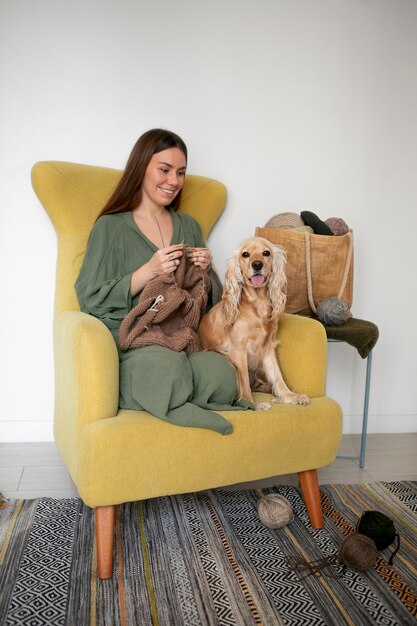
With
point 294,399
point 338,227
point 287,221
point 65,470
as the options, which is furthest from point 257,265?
point 65,470

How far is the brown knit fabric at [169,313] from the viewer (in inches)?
75.0

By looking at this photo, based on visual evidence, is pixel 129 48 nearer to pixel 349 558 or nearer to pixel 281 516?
pixel 281 516

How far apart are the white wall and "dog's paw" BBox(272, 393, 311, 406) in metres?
1.12

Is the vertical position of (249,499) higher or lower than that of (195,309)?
lower

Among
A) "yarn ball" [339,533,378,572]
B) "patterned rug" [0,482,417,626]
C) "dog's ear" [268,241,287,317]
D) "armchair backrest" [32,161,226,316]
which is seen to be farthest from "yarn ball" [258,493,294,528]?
"armchair backrest" [32,161,226,316]

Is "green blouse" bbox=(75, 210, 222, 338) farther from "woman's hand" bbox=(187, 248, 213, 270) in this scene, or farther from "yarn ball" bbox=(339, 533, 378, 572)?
"yarn ball" bbox=(339, 533, 378, 572)

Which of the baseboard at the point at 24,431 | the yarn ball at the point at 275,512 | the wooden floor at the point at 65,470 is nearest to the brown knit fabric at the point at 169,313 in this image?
the yarn ball at the point at 275,512

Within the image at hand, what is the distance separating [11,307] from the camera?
2.72 m

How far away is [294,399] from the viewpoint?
1.94m

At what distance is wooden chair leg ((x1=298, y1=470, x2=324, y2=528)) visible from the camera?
1978mm

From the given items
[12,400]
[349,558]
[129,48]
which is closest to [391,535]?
[349,558]

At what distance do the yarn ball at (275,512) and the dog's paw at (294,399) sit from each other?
358 mm

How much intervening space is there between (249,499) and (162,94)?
1969 mm

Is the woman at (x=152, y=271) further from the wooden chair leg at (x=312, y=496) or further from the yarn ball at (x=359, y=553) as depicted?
the yarn ball at (x=359, y=553)
